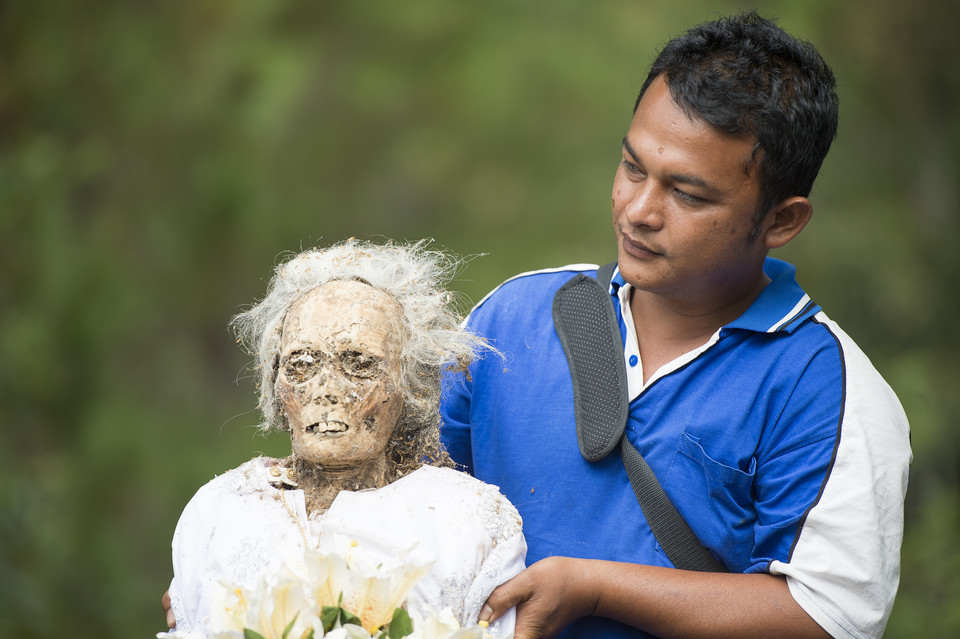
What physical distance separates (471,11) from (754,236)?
6.59 metres

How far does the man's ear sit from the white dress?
1.01 metres

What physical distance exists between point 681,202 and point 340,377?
961mm

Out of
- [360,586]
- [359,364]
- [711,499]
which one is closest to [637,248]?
[711,499]

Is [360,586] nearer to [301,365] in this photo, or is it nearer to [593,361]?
[301,365]

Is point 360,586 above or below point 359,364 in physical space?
below

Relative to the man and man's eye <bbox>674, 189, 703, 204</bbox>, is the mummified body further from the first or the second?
man's eye <bbox>674, 189, 703, 204</bbox>

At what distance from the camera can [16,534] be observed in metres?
5.23

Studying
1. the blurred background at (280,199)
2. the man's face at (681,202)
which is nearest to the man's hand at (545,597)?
the man's face at (681,202)

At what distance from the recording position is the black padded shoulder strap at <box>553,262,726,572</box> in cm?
252

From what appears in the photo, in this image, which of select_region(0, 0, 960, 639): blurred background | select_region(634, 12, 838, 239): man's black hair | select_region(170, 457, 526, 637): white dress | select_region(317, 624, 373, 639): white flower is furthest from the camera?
select_region(0, 0, 960, 639): blurred background

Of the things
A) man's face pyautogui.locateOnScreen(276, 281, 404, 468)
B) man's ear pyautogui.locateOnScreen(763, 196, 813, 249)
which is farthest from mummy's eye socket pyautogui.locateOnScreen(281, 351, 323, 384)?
man's ear pyautogui.locateOnScreen(763, 196, 813, 249)

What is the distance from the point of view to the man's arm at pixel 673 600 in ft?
7.70

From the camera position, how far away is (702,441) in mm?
2518

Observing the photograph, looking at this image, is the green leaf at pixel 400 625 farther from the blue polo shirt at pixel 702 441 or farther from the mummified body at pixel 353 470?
the blue polo shirt at pixel 702 441
